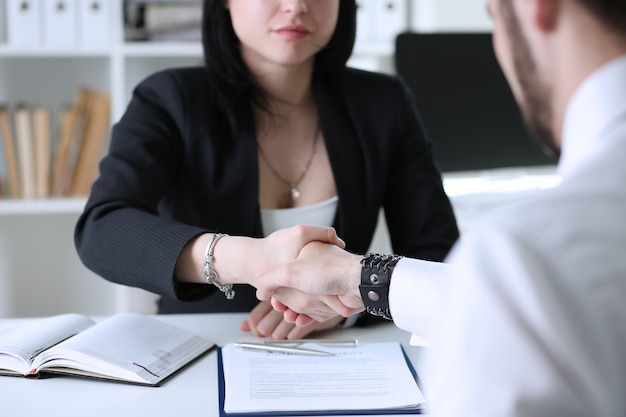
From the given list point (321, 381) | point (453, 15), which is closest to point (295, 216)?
point (321, 381)

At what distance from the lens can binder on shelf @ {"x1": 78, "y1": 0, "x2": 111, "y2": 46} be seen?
259 centimetres

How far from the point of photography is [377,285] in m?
1.13

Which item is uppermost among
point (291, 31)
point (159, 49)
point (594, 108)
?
point (594, 108)

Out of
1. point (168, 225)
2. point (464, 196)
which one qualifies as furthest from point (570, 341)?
point (464, 196)

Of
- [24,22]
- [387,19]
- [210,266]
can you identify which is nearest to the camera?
[210,266]

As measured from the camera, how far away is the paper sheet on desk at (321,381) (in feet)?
3.41

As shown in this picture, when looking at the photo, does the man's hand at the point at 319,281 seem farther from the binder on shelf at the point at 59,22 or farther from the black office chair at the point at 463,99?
the binder on shelf at the point at 59,22

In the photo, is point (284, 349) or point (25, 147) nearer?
point (284, 349)

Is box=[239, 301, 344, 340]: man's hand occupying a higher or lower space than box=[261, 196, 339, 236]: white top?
lower

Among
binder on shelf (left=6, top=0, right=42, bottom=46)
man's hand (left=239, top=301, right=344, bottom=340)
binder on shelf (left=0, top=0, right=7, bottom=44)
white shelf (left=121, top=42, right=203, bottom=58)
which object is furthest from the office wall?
man's hand (left=239, top=301, right=344, bottom=340)

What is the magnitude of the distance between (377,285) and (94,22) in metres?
1.79

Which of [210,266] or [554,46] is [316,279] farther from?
[554,46]

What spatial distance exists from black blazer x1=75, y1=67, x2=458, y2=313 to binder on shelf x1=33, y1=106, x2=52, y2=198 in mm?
1073

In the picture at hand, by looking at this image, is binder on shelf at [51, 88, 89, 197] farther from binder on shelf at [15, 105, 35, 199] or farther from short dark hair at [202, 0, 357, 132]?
short dark hair at [202, 0, 357, 132]
